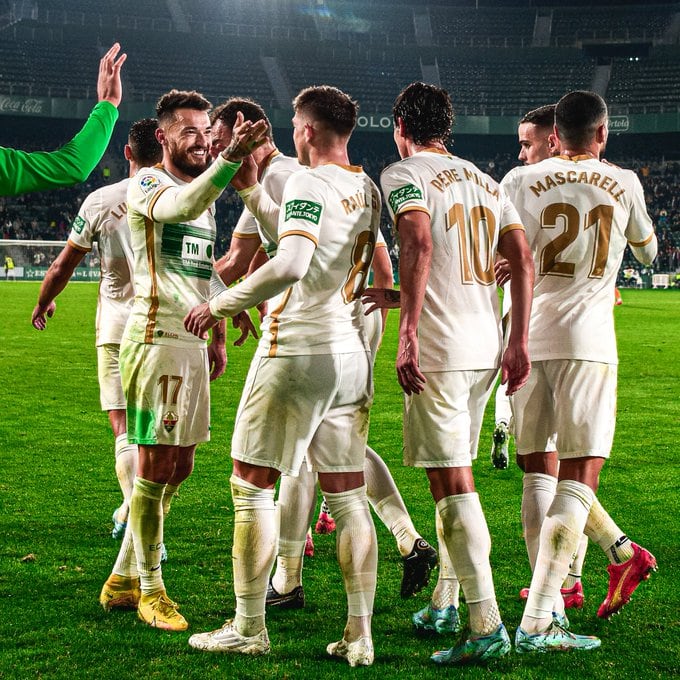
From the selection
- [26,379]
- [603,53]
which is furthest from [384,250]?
[603,53]

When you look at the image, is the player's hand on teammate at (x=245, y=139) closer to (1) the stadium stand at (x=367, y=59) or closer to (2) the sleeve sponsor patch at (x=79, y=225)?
(2) the sleeve sponsor patch at (x=79, y=225)

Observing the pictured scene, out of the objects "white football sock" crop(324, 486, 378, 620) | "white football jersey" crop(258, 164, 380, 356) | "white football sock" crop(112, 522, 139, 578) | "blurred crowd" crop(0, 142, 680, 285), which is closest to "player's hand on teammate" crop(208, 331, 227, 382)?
"white football sock" crop(112, 522, 139, 578)

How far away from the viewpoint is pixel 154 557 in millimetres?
4031

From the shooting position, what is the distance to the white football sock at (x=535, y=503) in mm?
4180

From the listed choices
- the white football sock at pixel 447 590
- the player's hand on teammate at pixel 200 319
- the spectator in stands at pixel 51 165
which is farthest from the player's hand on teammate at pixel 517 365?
the spectator in stands at pixel 51 165

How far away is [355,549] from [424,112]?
1.82m

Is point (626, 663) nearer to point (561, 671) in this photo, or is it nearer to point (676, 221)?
point (561, 671)

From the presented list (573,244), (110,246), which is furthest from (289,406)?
(110,246)

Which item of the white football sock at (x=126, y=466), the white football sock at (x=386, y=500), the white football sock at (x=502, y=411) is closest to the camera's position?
the white football sock at (x=386, y=500)

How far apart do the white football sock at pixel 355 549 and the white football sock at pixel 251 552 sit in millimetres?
277

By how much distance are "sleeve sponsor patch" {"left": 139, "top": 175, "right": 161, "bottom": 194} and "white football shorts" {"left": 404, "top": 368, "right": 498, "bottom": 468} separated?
1.43 m

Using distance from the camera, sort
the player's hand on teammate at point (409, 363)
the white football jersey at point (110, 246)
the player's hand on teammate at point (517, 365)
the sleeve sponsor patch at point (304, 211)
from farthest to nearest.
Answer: the white football jersey at point (110, 246) < the player's hand on teammate at point (517, 365) < the player's hand on teammate at point (409, 363) < the sleeve sponsor patch at point (304, 211)

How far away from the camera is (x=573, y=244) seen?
4.02m

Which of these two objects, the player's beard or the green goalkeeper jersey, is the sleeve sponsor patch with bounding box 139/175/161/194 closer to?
the player's beard
